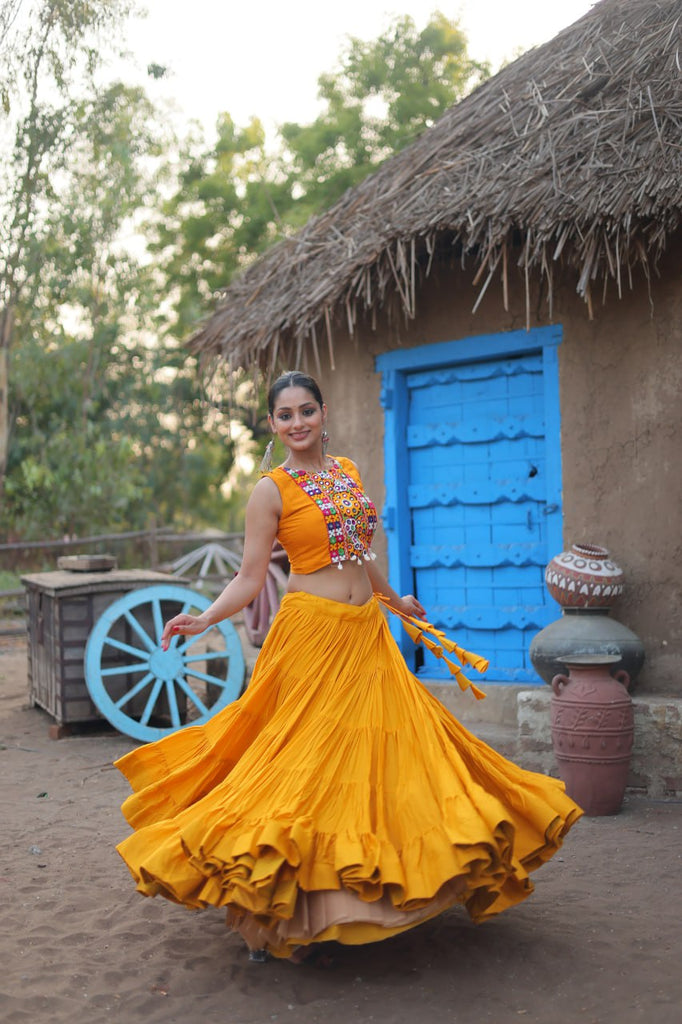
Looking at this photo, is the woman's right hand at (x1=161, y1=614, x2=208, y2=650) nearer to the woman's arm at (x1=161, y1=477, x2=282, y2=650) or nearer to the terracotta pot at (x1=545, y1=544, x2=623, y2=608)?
the woman's arm at (x1=161, y1=477, x2=282, y2=650)

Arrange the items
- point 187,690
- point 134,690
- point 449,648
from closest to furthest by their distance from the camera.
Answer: point 449,648
point 134,690
point 187,690

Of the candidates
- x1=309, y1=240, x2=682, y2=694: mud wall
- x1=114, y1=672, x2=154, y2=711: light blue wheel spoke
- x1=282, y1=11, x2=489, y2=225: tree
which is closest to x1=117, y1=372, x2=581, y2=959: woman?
x1=309, y1=240, x2=682, y2=694: mud wall

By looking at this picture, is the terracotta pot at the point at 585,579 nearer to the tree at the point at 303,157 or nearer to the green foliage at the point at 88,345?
the green foliage at the point at 88,345

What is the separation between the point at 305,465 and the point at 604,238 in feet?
7.99

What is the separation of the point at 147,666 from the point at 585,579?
279cm

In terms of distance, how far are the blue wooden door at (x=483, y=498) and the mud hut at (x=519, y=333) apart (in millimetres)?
12

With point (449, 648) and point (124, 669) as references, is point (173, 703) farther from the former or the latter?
point (449, 648)

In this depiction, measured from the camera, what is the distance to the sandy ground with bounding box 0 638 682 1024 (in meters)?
2.75

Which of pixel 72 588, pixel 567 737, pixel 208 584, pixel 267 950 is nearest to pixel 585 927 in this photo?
pixel 267 950

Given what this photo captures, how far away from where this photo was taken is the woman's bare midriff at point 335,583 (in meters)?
3.13

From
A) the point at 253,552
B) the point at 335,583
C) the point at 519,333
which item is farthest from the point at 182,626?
the point at 519,333

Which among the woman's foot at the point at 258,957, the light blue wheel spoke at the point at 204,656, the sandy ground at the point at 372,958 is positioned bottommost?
the sandy ground at the point at 372,958

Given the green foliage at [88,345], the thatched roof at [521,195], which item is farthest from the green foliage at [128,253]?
the thatched roof at [521,195]

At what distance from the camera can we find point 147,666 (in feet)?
20.9
